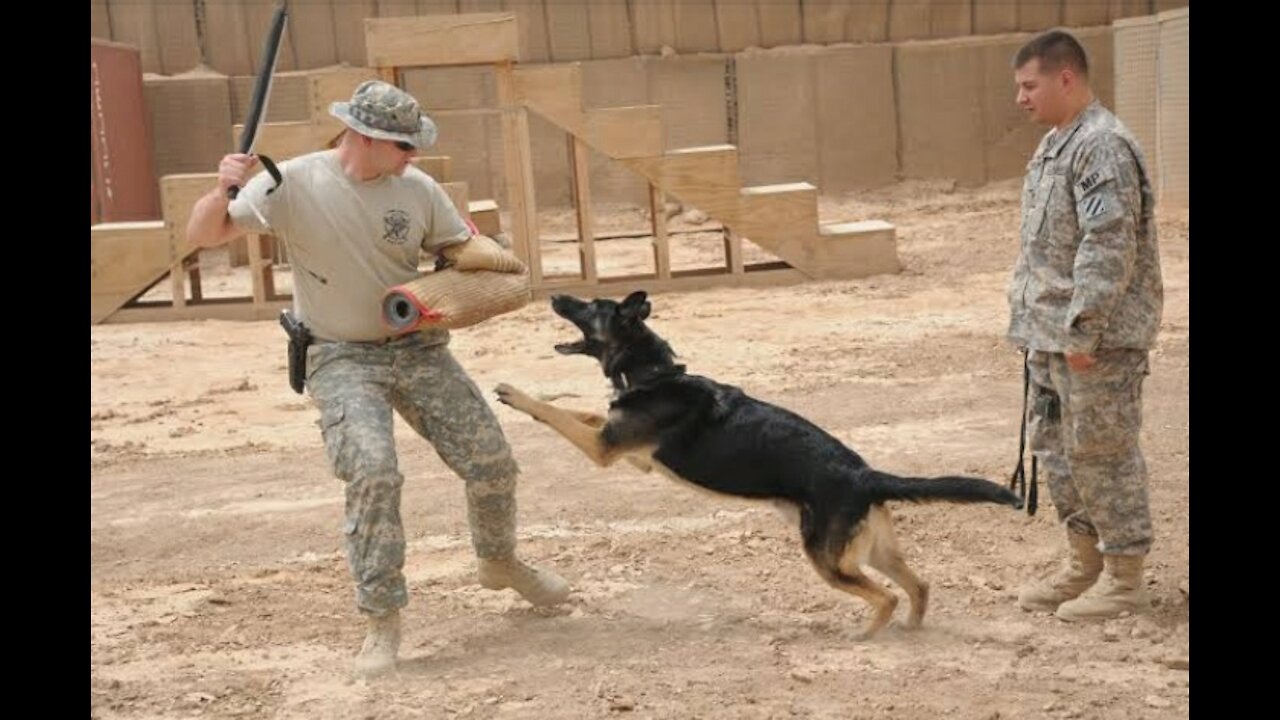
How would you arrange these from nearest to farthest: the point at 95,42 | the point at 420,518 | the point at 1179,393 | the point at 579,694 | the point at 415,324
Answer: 1. the point at 579,694
2. the point at 415,324
3. the point at 420,518
4. the point at 1179,393
5. the point at 95,42

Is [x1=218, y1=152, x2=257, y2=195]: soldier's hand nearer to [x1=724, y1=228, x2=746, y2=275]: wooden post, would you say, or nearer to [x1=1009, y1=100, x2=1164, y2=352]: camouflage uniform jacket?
[x1=1009, y1=100, x2=1164, y2=352]: camouflage uniform jacket

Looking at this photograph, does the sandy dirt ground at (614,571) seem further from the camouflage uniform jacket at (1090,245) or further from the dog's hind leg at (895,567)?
the camouflage uniform jacket at (1090,245)

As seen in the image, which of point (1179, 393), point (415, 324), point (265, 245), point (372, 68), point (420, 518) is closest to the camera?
point (415, 324)

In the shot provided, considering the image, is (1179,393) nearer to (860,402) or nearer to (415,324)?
(860,402)

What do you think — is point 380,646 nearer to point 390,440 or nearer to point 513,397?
point 390,440

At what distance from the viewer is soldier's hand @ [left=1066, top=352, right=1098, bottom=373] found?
4.39 m

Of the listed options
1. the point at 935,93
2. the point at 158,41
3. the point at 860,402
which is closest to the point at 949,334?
the point at 860,402

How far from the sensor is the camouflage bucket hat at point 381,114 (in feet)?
14.6

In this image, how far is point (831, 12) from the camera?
659 inches

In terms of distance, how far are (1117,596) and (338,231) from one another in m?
2.77

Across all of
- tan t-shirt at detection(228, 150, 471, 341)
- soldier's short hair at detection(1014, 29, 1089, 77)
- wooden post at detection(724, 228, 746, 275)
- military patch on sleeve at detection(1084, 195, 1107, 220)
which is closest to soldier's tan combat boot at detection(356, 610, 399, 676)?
tan t-shirt at detection(228, 150, 471, 341)

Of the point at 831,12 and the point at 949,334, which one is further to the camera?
the point at 831,12

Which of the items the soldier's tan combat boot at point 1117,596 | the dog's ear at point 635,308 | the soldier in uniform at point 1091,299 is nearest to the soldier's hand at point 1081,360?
the soldier in uniform at point 1091,299

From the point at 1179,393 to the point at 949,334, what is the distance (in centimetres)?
221
